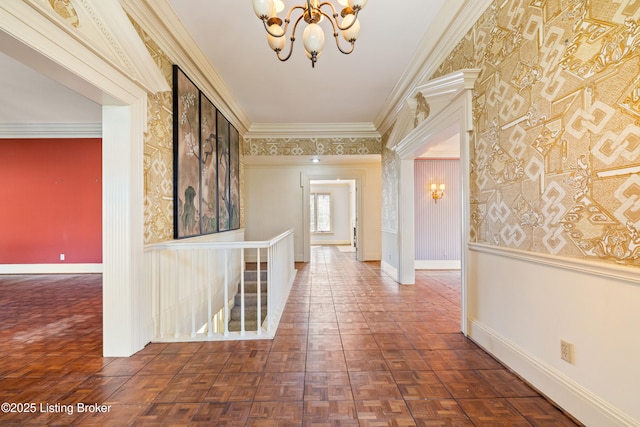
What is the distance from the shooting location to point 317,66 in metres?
3.73

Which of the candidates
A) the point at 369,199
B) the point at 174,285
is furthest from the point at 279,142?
the point at 174,285

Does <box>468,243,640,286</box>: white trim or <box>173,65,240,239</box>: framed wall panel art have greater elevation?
<box>173,65,240,239</box>: framed wall panel art

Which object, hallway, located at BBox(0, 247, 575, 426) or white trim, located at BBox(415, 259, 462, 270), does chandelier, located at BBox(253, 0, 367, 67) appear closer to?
hallway, located at BBox(0, 247, 575, 426)

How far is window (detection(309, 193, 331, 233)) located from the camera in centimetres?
1205

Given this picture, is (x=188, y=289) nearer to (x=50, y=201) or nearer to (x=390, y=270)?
(x=390, y=270)

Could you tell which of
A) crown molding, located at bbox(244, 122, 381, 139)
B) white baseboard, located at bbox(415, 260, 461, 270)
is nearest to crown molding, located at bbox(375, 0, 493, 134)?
crown molding, located at bbox(244, 122, 381, 139)

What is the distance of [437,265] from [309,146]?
12.4 ft

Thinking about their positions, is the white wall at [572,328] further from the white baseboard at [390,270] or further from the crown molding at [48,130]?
the crown molding at [48,130]

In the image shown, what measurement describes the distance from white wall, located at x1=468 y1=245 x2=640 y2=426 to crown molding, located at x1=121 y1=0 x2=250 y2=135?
3460 millimetres

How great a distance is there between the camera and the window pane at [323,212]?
12.1 m

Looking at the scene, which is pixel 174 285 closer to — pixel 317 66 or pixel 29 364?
pixel 29 364

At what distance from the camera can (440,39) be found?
9.91 feet

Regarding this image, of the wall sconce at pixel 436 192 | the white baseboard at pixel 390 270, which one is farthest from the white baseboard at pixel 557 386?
the wall sconce at pixel 436 192

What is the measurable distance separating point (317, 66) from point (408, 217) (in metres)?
2.79
